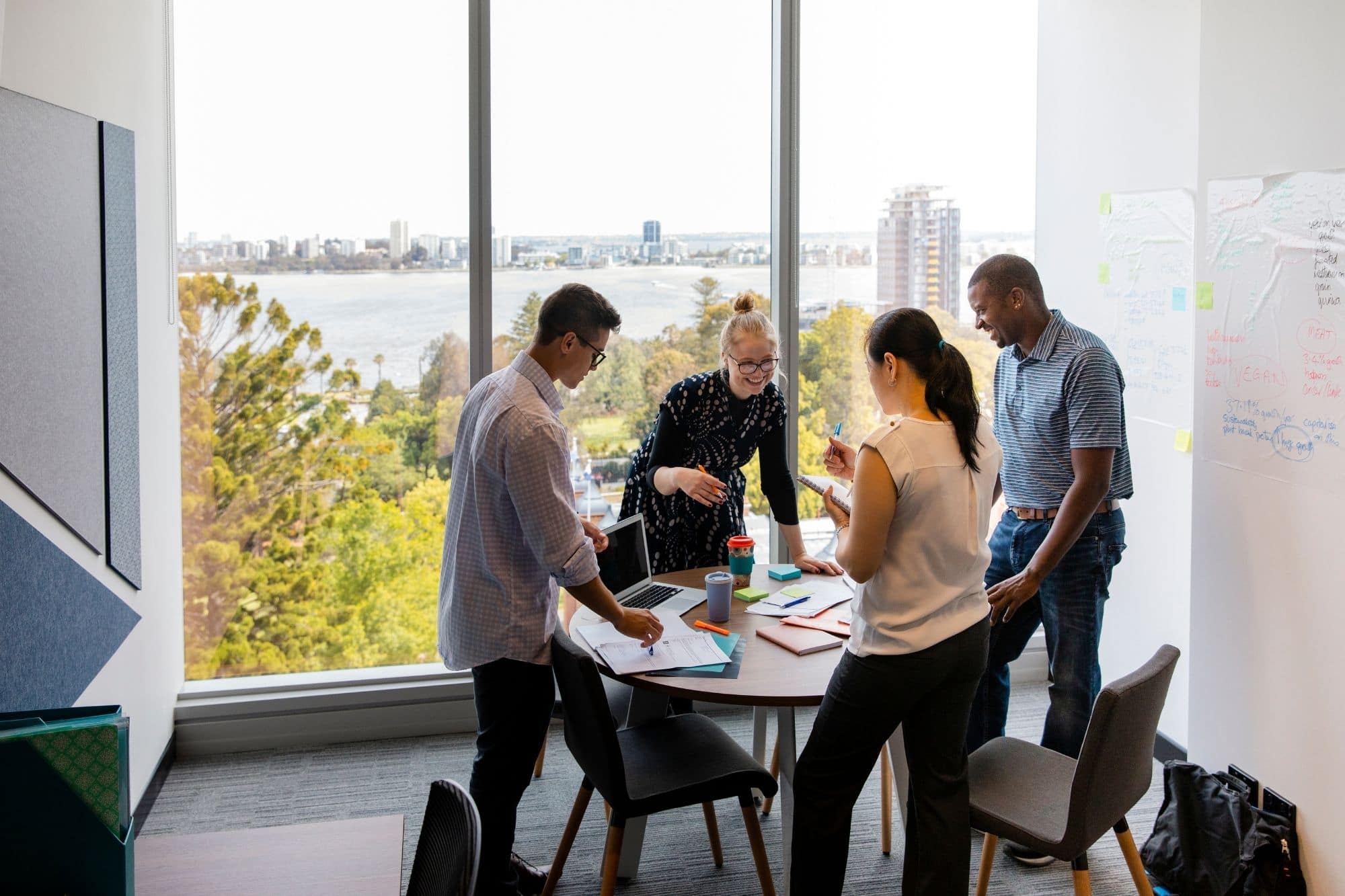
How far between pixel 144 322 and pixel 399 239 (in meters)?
0.91

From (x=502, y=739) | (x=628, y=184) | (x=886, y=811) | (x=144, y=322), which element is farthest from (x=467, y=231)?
(x=886, y=811)

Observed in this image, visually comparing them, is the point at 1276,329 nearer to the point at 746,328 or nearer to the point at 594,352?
the point at 746,328

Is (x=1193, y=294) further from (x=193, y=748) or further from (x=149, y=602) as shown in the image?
(x=193, y=748)

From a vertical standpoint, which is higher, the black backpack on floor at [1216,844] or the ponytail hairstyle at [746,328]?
the ponytail hairstyle at [746,328]

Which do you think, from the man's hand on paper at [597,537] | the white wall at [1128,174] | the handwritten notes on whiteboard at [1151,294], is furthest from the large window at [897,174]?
the man's hand on paper at [597,537]

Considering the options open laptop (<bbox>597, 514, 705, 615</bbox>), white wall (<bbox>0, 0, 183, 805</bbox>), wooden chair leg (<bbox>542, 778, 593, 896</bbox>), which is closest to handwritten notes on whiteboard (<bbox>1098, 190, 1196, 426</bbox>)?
open laptop (<bbox>597, 514, 705, 615</bbox>)

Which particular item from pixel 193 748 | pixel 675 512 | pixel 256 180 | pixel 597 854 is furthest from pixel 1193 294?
pixel 193 748

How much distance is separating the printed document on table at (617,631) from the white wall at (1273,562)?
1.51 meters

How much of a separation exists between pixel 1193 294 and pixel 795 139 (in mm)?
1494

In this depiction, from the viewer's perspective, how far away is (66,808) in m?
1.41

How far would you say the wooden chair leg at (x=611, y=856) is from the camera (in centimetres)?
253

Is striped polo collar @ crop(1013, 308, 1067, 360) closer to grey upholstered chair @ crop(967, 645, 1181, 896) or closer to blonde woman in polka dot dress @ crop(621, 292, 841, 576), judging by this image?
blonde woman in polka dot dress @ crop(621, 292, 841, 576)

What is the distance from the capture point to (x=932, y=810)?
2.39 metres

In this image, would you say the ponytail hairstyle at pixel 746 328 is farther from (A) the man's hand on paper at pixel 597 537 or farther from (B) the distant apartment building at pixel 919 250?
(B) the distant apartment building at pixel 919 250
